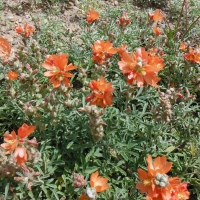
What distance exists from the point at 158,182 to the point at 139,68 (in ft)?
3.14

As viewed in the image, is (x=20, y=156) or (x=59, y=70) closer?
(x=20, y=156)

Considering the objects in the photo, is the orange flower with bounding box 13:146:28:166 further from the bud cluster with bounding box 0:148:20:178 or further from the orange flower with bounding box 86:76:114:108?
the orange flower with bounding box 86:76:114:108

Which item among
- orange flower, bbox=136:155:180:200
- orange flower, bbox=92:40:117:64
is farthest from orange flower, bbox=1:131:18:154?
orange flower, bbox=92:40:117:64

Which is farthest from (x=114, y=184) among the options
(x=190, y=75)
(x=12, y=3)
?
(x=12, y=3)

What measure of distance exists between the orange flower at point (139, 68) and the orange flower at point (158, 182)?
682mm

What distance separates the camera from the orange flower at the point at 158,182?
210cm

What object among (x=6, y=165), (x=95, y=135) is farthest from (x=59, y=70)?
(x=6, y=165)

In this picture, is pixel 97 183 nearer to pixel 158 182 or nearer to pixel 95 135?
pixel 95 135

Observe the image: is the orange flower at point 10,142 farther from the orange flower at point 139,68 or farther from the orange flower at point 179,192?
the orange flower at point 179,192

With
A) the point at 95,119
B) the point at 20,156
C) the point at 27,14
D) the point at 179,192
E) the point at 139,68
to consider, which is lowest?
the point at 27,14

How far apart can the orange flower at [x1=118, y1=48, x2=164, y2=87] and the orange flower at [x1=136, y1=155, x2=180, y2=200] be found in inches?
26.8

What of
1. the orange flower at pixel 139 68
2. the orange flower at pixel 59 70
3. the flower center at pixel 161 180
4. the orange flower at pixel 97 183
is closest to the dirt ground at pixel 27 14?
the orange flower at pixel 59 70

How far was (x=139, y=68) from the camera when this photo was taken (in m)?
2.46

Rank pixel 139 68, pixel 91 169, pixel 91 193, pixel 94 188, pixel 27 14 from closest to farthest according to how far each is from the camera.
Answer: pixel 91 193 < pixel 94 188 < pixel 139 68 < pixel 91 169 < pixel 27 14
